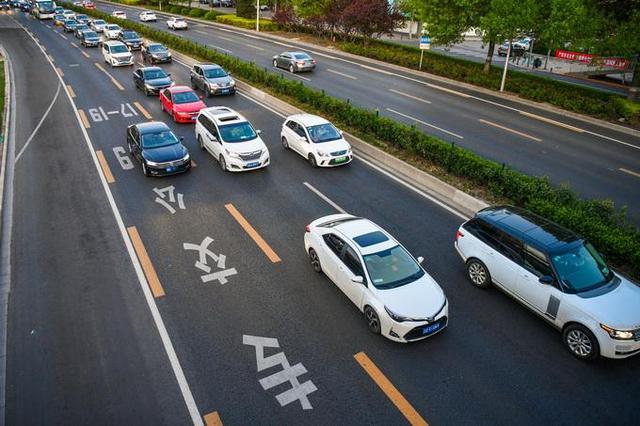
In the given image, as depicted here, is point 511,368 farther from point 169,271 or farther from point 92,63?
point 92,63

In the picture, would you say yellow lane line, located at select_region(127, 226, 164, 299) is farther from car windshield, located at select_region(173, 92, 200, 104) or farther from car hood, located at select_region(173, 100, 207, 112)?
car windshield, located at select_region(173, 92, 200, 104)

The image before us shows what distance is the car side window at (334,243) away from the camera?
1106cm

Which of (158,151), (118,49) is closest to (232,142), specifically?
(158,151)

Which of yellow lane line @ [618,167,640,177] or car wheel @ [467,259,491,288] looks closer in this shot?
car wheel @ [467,259,491,288]

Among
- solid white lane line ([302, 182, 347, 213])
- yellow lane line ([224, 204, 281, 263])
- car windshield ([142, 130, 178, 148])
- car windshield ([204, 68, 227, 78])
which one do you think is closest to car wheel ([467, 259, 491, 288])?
solid white lane line ([302, 182, 347, 213])

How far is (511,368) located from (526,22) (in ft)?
88.6

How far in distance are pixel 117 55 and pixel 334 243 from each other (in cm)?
3349

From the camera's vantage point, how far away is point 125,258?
12.6 meters

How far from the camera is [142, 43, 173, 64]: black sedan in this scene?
124ft

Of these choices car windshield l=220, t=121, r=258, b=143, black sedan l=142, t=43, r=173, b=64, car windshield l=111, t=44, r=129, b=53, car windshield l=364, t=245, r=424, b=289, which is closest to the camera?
car windshield l=364, t=245, r=424, b=289

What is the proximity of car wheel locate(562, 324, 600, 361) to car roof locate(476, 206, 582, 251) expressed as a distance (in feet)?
5.78

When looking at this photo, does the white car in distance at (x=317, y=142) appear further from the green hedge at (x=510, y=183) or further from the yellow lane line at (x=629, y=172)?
the yellow lane line at (x=629, y=172)

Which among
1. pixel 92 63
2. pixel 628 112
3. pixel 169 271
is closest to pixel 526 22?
pixel 628 112

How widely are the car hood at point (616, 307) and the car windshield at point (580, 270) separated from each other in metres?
0.28
